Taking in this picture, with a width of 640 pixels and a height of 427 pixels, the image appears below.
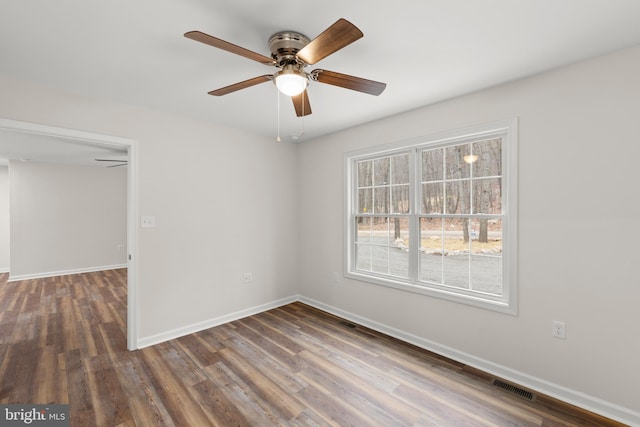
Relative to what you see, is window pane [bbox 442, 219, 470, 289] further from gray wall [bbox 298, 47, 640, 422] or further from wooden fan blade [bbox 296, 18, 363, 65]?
wooden fan blade [bbox 296, 18, 363, 65]

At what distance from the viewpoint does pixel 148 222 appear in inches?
117

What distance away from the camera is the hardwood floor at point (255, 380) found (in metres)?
1.93

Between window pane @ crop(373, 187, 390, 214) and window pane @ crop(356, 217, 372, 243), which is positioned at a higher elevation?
window pane @ crop(373, 187, 390, 214)

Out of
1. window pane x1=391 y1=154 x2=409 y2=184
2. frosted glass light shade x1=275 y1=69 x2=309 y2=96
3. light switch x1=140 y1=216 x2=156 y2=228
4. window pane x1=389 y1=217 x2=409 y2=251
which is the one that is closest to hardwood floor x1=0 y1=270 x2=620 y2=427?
window pane x1=389 y1=217 x2=409 y2=251

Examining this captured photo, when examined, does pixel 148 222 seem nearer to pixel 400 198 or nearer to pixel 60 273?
pixel 400 198

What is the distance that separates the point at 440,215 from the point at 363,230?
3.46 ft

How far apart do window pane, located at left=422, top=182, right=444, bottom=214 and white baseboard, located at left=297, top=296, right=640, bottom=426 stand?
1.37 metres

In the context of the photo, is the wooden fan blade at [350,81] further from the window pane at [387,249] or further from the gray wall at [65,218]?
the gray wall at [65,218]

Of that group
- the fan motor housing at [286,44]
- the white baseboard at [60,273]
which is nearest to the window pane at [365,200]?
the fan motor housing at [286,44]

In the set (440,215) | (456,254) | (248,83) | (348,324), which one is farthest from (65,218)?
(456,254)

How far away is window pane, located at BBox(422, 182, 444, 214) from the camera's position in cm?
290

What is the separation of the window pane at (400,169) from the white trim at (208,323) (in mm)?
2434

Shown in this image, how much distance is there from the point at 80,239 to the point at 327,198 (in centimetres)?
617

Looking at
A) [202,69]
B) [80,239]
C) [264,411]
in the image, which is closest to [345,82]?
[202,69]
